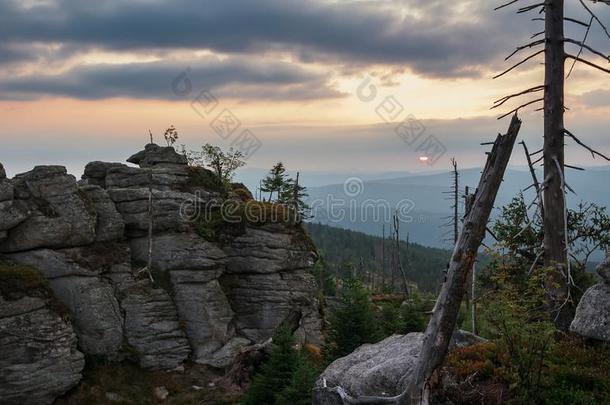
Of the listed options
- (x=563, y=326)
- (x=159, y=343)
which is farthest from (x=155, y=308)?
(x=563, y=326)

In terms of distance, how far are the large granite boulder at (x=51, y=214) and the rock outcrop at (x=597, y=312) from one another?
3217 centimetres

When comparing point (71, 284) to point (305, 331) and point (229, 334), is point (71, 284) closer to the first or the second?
point (229, 334)

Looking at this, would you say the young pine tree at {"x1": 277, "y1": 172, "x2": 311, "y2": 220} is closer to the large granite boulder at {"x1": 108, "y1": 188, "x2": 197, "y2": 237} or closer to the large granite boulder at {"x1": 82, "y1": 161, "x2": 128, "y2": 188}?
the large granite boulder at {"x1": 108, "y1": 188, "x2": 197, "y2": 237}

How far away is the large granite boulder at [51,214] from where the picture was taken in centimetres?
3441

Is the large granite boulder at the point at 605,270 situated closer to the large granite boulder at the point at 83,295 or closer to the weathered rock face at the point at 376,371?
the weathered rock face at the point at 376,371

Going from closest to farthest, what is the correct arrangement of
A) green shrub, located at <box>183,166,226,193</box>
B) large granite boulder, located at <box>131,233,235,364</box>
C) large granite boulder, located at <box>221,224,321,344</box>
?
1. large granite boulder, located at <box>131,233,235,364</box>
2. large granite boulder, located at <box>221,224,321,344</box>
3. green shrub, located at <box>183,166,226,193</box>

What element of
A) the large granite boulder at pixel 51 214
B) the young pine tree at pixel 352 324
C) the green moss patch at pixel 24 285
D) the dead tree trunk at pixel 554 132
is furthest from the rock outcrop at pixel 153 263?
the dead tree trunk at pixel 554 132

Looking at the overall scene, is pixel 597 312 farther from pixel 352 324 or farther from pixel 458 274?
pixel 352 324

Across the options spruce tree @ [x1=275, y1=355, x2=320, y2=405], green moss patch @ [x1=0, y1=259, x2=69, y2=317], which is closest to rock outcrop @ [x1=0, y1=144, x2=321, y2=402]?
green moss patch @ [x1=0, y1=259, x2=69, y2=317]

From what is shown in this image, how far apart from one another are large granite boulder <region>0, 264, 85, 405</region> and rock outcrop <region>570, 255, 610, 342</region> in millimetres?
29689

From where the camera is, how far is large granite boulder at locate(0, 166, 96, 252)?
34.4 meters

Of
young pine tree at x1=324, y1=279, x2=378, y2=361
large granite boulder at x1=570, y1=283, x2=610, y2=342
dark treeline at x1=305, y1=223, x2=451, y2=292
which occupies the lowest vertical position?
dark treeline at x1=305, y1=223, x2=451, y2=292

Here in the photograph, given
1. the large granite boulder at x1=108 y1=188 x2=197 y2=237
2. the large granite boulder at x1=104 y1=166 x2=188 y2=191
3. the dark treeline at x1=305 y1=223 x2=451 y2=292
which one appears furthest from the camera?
the dark treeline at x1=305 y1=223 x2=451 y2=292

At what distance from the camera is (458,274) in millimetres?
11898
